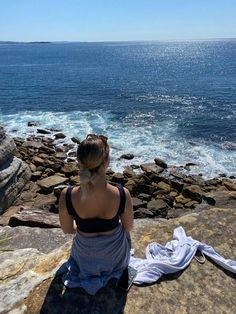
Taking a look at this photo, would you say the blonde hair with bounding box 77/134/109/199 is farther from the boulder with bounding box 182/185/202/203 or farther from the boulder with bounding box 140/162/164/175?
the boulder with bounding box 140/162/164/175

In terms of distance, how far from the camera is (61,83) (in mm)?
59094

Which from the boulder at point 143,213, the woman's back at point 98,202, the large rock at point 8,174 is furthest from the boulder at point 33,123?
the woman's back at point 98,202

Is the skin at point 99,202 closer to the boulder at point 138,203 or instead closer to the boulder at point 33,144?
the boulder at point 138,203

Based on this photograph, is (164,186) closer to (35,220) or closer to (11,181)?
(11,181)

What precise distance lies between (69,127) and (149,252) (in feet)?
91.6

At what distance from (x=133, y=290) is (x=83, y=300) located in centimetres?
73

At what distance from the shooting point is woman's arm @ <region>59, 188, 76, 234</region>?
4.83 m

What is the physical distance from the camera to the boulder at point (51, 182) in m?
18.4

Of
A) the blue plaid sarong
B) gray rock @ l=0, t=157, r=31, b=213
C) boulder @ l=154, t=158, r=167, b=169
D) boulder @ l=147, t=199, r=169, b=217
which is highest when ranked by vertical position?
the blue plaid sarong

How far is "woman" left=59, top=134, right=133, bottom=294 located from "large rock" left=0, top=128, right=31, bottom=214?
10885 millimetres

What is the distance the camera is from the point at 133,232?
22.4 feet

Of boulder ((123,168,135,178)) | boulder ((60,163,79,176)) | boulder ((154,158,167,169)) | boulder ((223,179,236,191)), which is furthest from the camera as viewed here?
boulder ((154,158,167,169))

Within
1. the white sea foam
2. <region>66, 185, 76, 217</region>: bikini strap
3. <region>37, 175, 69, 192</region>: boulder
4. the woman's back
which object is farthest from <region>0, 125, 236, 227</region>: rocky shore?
the woman's back

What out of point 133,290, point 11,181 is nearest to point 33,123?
point 11,181
